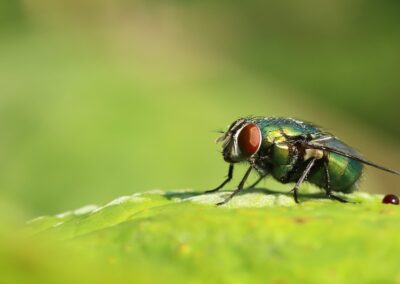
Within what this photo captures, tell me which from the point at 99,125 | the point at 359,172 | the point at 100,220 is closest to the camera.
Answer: the point at 100,220

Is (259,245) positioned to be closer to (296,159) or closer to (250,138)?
(250,138)

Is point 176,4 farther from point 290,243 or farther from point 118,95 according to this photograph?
point 290,243

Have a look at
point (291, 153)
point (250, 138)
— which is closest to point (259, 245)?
point (250, 138)

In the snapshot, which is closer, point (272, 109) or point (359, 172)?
point (359, 172)

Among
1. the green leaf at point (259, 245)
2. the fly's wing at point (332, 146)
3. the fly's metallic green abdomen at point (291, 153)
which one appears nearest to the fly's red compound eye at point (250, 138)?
the fly's metallic green abdomen at point (291, 153)

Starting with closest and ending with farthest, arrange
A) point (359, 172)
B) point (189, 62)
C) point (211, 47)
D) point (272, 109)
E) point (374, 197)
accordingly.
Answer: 1. point (374, 197)
2. point (359, 172)
3. point (272, 109)
4. point (189, 62)
5. point (211, 47)

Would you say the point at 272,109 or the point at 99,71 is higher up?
the point at 99,71

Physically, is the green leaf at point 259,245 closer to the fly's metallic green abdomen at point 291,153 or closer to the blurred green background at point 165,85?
the blurred green background at point 165,85

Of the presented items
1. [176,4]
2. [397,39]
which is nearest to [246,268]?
[176,4]
